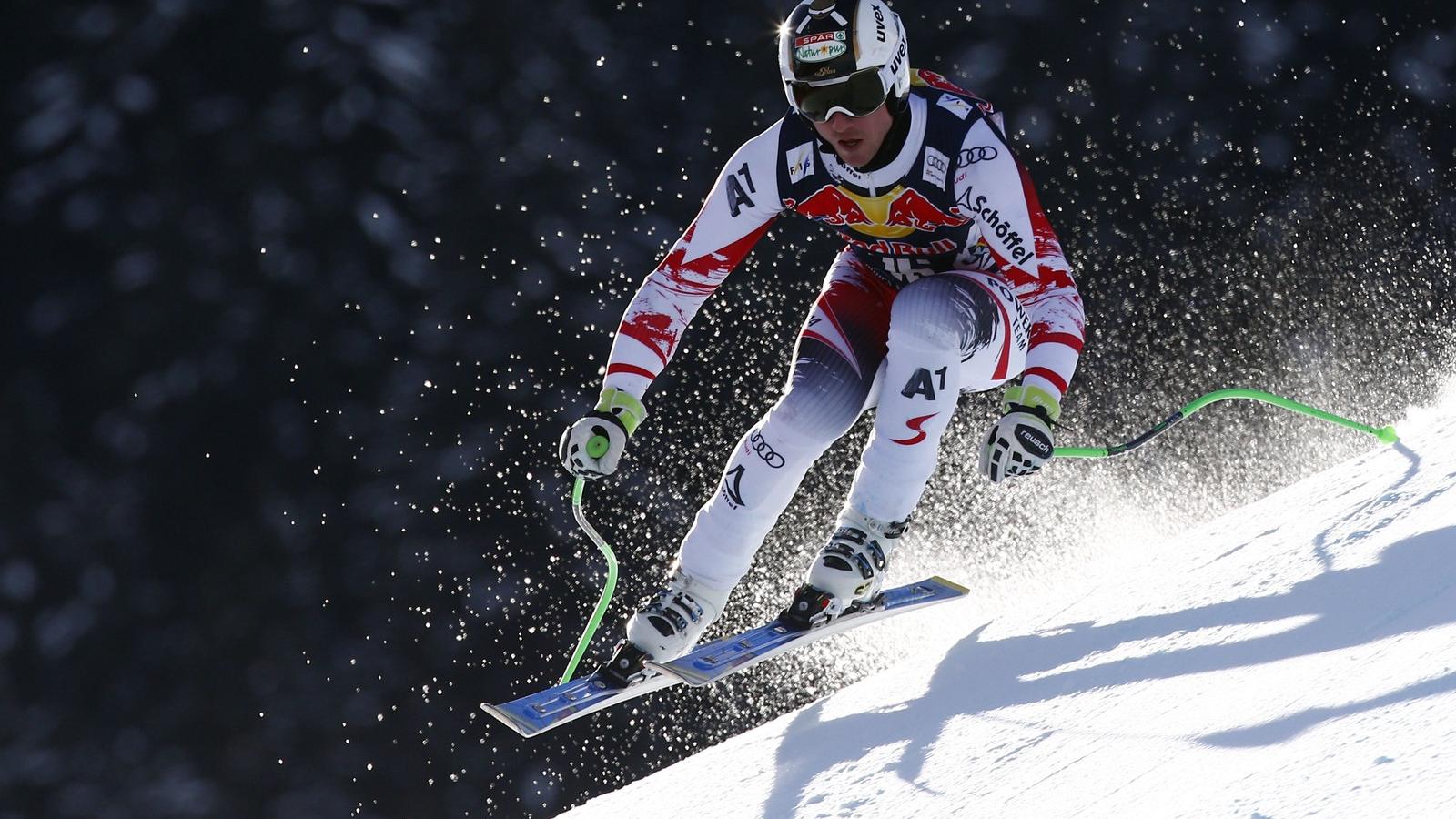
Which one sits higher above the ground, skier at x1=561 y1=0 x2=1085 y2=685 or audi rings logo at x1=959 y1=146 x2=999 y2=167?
audi rings logo at x1=959 y1=146 x2=999 y2=167

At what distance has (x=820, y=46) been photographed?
9.65 ft

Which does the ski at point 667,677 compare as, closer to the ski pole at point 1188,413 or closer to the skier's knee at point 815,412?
the skier's knee at point 815,412

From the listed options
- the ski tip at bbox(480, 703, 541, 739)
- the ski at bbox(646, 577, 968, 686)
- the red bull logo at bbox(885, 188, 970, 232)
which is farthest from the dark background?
the red bull logo at bbox(885, 188, 970, 232)

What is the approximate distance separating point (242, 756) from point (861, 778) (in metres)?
6.43

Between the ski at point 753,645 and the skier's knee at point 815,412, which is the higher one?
the skier's knee at point 815,412

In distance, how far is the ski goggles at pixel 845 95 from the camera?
116 inches

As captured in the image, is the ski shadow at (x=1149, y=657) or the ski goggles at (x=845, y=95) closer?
the ski shadow at (x=1149, y=657)

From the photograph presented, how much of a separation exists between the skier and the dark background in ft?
12.6

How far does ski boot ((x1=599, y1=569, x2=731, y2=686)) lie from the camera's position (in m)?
3.25

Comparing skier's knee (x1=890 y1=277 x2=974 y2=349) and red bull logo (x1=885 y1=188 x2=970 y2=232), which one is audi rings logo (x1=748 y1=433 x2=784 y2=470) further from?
red bull logo (x1=885 y1=188 x2=970 y2=232)

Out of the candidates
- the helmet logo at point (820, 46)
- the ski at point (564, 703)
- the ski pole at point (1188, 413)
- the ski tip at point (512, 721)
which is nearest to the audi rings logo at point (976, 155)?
the helmet logo at point (820, 46)

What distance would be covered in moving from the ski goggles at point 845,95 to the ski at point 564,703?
4.25 ft

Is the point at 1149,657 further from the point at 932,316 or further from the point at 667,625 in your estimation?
the point at 667,625

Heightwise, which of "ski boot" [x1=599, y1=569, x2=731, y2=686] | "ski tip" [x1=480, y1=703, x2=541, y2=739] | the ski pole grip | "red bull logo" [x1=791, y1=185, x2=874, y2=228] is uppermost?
"red bull logo" [x1=791, y1=185, x2=874, y2=228]
